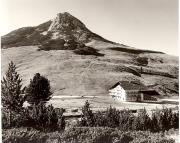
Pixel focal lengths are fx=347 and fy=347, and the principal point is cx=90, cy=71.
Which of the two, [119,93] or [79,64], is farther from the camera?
[79,64]

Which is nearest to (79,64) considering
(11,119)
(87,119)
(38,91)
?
(38,91)

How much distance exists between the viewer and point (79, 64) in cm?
2805

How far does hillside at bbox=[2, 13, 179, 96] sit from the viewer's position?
2031 cm

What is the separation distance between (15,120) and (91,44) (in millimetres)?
29199

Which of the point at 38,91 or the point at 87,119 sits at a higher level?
the point at 38,91

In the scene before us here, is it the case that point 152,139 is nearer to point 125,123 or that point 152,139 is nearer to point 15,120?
point 125,123

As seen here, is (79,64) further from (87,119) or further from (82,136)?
(82,136)

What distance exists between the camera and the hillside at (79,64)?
2031 centimetres

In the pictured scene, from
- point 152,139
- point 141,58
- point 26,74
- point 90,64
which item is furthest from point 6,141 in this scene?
point 141,58

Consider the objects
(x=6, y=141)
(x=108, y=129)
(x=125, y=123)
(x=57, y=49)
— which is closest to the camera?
(x=6, y=141)

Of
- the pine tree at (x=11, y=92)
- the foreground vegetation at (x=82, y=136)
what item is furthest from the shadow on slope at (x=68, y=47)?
the foreground vegetation at (x=82, y=136)

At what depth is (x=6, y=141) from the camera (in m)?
9.11

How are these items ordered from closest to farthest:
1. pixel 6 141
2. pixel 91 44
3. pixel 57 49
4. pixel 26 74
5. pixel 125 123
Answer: pixel 6 141, pixel 125 123, pixel 26 74, pixel 57 49, pixel 91 44

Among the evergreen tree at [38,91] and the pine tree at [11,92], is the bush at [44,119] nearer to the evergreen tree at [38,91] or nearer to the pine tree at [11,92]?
the pine tree at [11,92]
